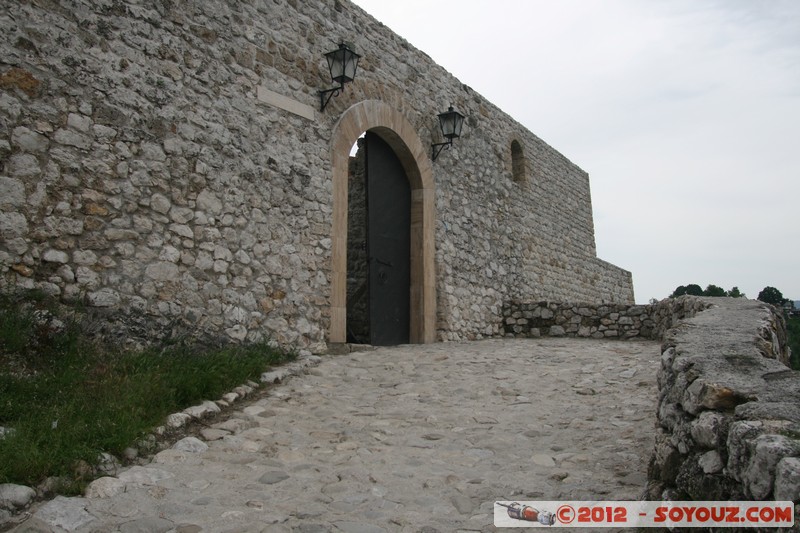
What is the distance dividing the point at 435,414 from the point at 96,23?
4.02 m

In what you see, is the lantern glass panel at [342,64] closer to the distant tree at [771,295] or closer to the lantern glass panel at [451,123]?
the lantern glass panel at [451,123]

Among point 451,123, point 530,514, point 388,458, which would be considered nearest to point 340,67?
point 451,123

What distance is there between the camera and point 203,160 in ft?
18.1

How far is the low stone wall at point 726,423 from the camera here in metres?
1.65

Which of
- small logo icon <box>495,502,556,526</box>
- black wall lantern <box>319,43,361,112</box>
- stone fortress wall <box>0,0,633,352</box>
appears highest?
black wall lantern <box>319,43,361,112</box>

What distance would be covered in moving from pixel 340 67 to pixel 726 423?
18.7 feet

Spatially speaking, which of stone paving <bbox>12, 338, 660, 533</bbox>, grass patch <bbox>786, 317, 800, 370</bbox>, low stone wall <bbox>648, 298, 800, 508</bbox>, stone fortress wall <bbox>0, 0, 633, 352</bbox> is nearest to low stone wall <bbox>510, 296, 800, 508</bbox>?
low stone wall <bbox>648, 298, 800, 508</bbox>

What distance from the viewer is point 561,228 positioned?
496 inches

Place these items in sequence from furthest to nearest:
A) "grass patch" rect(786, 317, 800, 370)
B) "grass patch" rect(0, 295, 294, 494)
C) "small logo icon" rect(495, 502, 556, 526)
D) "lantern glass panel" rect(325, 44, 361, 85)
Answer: "grass patch" rect(786, 317, 800, 370) → "lantern glass panel" rect(325, 44, 361, 85) → "grass patch" rect(0, 295, 294, 494) → "small logo icon" rect(495, 502, 556, 526)

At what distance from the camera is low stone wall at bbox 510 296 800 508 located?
1.66 m

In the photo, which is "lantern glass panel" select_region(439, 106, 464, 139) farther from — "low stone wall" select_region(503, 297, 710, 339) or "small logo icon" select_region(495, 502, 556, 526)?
"small logo icon" select_region(495, 502, 556, 526)

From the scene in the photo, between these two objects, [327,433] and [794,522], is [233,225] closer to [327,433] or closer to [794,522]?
[327,433]

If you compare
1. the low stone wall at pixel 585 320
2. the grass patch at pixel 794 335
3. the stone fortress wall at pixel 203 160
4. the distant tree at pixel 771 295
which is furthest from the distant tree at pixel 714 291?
the stone fortress wall at pixel 203 160

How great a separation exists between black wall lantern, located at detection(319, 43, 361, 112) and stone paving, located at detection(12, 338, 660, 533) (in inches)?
119
